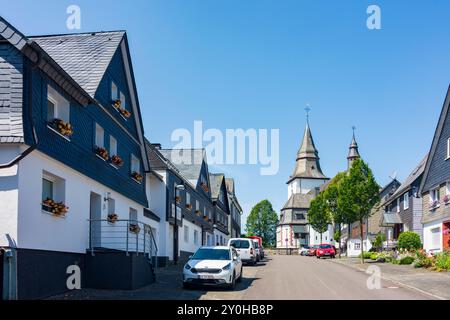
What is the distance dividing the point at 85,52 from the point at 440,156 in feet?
74.9

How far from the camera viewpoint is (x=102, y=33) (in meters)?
21.8

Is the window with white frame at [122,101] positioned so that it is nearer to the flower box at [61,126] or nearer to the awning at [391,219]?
the flower box at [61,126]

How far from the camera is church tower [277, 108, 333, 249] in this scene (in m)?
114

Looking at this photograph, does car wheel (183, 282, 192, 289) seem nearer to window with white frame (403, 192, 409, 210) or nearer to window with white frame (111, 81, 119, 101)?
window with white frame (111, 81, 119, 101)

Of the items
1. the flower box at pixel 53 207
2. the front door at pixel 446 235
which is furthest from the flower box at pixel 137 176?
the front door at pixel 446 235

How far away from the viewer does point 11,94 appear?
43.8 feet

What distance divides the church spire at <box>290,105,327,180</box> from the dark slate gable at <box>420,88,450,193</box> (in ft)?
299

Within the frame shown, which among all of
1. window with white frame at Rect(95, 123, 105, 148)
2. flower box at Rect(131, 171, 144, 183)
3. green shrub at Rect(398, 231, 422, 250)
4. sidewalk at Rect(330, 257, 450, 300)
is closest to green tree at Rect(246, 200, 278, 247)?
green shrub at Rect(398, 231, 422, 250)

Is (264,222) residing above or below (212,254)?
below

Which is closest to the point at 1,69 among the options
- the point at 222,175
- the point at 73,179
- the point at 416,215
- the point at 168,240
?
the point at 73,179

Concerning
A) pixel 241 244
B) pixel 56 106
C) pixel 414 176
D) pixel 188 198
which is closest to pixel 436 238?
pixel 414 176

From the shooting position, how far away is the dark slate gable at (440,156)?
32.4 m

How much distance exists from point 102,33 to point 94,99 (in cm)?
468

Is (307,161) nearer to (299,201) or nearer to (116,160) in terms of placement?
(299,201)
